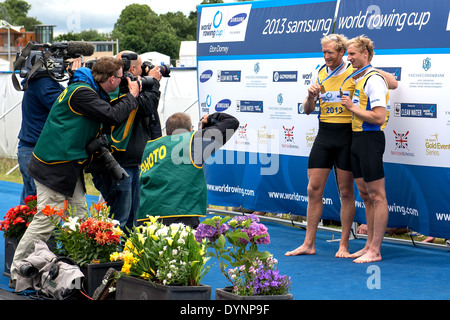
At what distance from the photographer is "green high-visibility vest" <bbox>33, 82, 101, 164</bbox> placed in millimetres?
6184

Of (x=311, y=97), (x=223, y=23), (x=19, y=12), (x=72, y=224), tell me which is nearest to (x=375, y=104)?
(x=311, y=97)

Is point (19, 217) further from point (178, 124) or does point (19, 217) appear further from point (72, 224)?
point (178, 124)

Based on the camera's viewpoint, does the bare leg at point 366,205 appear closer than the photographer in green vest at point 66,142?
No

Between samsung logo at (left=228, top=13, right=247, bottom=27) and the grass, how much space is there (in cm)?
475

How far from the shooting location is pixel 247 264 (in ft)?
15.9

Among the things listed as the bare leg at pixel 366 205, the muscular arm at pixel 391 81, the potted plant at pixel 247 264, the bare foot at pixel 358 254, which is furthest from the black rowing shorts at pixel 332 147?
the potted plant at pixel 247 264

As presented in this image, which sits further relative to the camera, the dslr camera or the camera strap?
the camera strap

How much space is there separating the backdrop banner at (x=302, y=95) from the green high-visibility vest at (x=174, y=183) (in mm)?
2480

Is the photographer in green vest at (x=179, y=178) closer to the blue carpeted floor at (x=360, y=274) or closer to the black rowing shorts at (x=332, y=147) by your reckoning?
the blue carpeted floor at (x=360, y=274)

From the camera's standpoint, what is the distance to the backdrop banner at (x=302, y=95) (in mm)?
7352

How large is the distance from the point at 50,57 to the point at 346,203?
3.24 m

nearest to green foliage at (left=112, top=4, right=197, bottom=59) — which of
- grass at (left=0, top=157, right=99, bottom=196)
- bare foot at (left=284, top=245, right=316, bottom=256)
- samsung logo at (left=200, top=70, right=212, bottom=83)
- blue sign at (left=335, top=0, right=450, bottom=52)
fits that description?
grass at (left=0, top=157, right=99, bottom=196)

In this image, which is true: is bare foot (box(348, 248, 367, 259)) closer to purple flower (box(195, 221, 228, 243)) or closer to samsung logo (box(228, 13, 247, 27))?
purple flower (box(195, 221, 228, 243))
